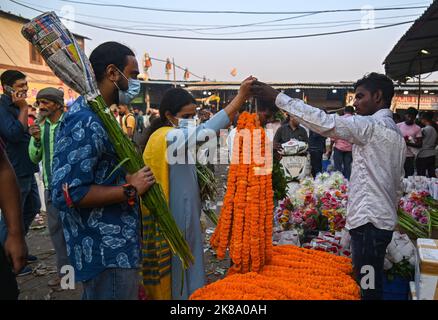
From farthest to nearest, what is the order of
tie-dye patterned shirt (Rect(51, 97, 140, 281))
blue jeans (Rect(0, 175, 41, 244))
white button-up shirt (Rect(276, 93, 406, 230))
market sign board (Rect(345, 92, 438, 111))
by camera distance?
market sign board (Rect(345, 92, 438, 111)) < blue jeans (Rect(0, 175, 41, 244)) < white button-up shirt (Rect(276, 93, 406, 230)) < tie-dye patterned shirt (Rect(51, 97, 140, 281))

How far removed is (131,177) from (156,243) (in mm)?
920

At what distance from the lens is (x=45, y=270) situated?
441 centimetres

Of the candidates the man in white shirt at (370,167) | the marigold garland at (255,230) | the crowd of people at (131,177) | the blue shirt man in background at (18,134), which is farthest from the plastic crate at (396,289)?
the blue shirt man in background at (18,134)

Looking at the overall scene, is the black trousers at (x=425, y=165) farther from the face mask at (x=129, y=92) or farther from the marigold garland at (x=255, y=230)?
the face mask at (x=129, y=92)

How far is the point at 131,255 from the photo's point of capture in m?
1.84

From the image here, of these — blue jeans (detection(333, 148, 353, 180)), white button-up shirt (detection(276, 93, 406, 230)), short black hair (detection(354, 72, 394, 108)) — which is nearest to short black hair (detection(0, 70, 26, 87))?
white button-up shirt (detection(276, 93, 406, 230))

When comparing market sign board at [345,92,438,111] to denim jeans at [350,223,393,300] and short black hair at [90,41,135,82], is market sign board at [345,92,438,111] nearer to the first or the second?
denim jeans at [350,223,393,300]

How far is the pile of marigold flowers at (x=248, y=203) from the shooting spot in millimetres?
2279

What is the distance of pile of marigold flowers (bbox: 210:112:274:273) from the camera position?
7.48 feet

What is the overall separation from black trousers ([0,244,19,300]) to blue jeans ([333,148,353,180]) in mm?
8048

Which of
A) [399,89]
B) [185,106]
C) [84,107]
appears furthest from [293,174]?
[399,89]

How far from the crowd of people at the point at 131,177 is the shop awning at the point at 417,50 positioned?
3569 mm

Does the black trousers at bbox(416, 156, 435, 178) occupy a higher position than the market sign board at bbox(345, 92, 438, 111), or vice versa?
the market sign board at bbox(345, 92, 438, 111)
